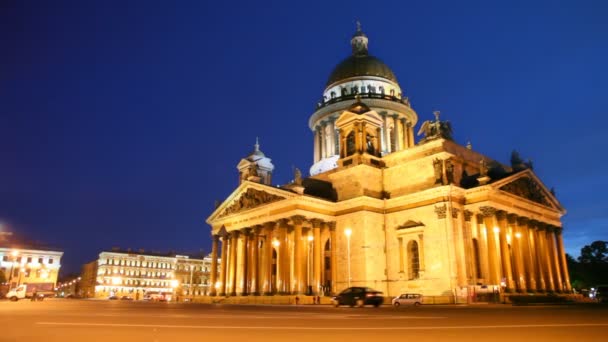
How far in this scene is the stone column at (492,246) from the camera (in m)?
42.1

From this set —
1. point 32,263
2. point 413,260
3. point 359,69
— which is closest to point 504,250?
point 413,260

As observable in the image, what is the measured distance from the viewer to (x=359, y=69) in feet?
239

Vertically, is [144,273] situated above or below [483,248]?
above

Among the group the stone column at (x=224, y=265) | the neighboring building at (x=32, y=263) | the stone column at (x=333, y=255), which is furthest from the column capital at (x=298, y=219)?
the neighboring building at (x=32, y=263)

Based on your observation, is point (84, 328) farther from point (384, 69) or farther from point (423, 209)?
point (384, 69)

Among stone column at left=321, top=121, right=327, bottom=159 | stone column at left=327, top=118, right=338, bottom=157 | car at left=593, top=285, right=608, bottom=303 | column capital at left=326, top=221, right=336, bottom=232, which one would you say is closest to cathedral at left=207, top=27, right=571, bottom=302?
column capital at left=326, top=221, right=336, bottom=232

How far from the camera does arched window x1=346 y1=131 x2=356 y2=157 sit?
52.4 m

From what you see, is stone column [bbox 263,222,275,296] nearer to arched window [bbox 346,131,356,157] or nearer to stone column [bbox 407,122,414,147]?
arched window [bbox 346,131,356,157]

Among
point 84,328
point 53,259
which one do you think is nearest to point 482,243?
point 84,328

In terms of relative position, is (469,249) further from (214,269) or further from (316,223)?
(214,269)

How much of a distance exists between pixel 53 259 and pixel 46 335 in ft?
377

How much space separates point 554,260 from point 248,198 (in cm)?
3323

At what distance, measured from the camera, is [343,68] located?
74.8 m

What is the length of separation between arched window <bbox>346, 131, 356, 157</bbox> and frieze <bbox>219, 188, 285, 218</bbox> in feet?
31.9
